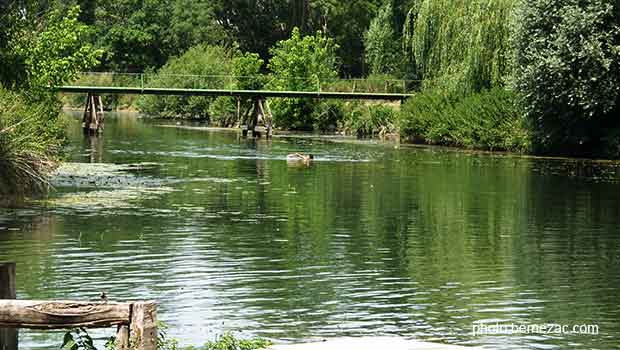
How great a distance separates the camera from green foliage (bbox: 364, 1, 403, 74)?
266 ft

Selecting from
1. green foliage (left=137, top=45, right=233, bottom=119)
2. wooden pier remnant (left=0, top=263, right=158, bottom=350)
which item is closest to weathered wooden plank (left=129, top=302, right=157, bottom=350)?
wooden pier remnant (left=0, top=263, right=158, bottom=350)

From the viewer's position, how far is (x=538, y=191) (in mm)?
33688

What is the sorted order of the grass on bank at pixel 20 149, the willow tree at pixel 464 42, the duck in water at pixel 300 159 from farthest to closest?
the willow tree at pixel 464 42, the duck in water at pixel 300 159, the grass on bank at pixel 20 149

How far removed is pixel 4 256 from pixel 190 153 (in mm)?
29365

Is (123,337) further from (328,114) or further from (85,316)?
(328,114)

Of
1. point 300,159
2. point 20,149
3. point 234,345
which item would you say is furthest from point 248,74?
point 234,345

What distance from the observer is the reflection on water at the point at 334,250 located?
1504 centimetres

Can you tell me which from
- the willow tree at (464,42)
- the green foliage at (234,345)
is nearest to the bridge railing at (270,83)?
the willow tree at (464,42)

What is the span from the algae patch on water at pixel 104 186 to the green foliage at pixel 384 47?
137ft

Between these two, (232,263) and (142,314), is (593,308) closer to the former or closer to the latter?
(232,263)

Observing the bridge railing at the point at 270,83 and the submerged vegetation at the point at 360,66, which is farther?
the bridge railing at the point at 270,83

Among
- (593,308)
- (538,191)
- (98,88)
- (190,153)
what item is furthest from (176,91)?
(593,308)

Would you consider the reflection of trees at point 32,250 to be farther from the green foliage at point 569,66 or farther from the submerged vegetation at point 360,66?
the green foliage at point 569,66

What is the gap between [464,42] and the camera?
176 feet
